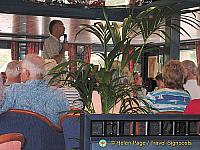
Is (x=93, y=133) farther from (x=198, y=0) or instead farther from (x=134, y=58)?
(x=198, y=0)

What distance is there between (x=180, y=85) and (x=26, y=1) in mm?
5514

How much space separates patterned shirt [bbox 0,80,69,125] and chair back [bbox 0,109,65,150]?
13.6 inches

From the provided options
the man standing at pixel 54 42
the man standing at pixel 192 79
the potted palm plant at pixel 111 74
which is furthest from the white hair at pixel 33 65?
the man standing at pixel 54 42

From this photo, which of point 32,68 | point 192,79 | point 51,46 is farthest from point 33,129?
point 51,46

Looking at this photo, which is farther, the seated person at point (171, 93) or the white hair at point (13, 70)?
the white hair at point (13, 70)

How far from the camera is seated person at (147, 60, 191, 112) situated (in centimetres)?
397

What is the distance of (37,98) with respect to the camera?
3.55m

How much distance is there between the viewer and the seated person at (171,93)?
3.97 m

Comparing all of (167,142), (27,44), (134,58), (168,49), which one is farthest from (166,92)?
(27,44)

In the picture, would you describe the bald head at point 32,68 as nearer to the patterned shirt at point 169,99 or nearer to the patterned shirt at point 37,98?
the patterned shirt at point 37,98

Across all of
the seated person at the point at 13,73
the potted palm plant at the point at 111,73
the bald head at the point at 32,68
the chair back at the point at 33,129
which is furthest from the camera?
the seated person at the point at 13,73

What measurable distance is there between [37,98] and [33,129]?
0.60 metres

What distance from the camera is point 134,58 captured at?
2828mm

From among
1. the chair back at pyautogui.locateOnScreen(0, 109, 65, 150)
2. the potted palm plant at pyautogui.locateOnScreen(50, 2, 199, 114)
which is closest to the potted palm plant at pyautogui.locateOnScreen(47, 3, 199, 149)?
the potted palm plant at pyautogui.locateOnScreen(50, 2, 199, 114)
